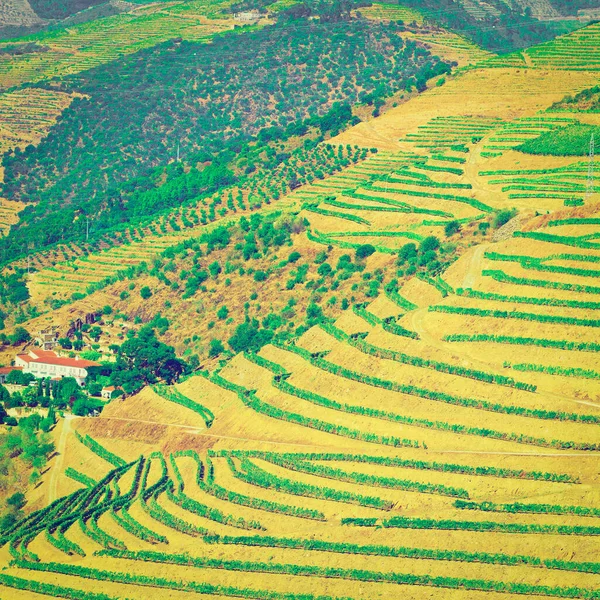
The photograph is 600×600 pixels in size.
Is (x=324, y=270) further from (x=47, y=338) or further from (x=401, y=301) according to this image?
(x=47, y=338)

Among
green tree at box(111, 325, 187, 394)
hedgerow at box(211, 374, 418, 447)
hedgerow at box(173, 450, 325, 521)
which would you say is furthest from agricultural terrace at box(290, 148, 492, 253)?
hedgerow at box(173, 450, 325, 521)

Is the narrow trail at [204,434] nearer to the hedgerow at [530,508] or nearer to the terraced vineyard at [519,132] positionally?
the hedgerow at [530,508]

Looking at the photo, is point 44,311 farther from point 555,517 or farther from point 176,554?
point 555,517

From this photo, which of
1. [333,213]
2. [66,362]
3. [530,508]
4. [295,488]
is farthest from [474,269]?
[66,362]

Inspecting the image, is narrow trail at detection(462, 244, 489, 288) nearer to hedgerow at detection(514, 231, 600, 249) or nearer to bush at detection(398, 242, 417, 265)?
hedgerow at detection(514, 231, 600, 249)

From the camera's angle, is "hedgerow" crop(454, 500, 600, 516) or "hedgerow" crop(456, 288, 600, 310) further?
"hedgerow" crop(456, 288, 600, 310)

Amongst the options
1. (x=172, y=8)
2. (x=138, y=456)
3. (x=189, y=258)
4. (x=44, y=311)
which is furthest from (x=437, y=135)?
(x=172, y=8)
